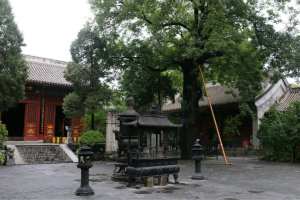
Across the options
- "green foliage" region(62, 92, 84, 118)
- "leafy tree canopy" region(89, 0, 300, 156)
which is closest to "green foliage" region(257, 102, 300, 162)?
"leafy tree canopy" region(89, 0, 300, 156)

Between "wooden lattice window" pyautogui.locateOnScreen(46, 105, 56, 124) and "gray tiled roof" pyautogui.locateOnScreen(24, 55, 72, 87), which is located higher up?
"gray tiled roof" pyautogui.locateOnScreen(24, 55, 72, 87)

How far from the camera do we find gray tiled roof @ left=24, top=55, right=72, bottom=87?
21562 mm

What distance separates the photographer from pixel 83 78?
1727 centimetres

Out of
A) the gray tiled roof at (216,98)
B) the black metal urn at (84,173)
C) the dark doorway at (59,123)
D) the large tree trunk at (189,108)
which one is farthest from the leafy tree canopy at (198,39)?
the dark doorway at (59,123)

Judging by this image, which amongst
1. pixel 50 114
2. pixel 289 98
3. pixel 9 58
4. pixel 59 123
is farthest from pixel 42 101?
pixel 289 98

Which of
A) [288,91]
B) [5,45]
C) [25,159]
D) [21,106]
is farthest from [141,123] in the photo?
[21,106]

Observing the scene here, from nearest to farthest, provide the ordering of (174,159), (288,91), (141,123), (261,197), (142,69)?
(261,197) < (141,123) < (174,159) < (142,69) < (288,91)

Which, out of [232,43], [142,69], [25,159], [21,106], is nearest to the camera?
[232,43]

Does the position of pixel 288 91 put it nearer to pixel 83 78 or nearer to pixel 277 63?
pixel 277 63

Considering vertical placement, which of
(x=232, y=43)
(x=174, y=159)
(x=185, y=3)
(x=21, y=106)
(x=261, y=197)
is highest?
(x=185, y=3)

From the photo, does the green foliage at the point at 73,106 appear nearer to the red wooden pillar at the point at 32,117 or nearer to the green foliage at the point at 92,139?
the green foliage at the point at 92,139

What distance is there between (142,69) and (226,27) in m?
5.01

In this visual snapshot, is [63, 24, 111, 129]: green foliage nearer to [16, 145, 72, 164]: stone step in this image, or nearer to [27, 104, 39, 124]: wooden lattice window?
[16, 145, 72, 164]: stone step

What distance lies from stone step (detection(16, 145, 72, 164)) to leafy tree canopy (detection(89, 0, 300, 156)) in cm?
597
